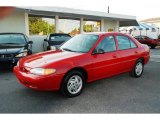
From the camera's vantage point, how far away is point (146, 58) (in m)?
7.08

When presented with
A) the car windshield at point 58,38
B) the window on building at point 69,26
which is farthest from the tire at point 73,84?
the window on building at point 69,26

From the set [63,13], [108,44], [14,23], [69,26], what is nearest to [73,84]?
[108,44]

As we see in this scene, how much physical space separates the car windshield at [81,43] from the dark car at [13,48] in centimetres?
256

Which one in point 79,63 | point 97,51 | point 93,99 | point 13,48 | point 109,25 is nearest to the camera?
point 93,99

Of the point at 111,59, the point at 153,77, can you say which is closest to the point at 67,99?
the point at 111,59

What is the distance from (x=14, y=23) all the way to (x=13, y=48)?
6.96 m

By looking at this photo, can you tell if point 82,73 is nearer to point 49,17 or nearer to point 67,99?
point 67,99

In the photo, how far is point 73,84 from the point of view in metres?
4.83

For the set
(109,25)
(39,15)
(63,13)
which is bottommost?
(109,25)

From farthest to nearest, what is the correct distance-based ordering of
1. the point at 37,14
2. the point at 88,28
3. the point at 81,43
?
the point at 88,28, the point at 37,14, the point at 81,43

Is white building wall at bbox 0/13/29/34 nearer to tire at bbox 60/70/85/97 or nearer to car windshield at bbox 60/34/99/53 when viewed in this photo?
car windshield at bbox 60/34/99/53

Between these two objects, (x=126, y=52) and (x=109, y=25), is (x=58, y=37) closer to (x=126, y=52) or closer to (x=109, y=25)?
(x=126, y=52)

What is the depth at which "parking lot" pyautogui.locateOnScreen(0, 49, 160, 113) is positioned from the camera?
4.12m

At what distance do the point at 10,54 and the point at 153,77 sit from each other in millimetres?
5230
